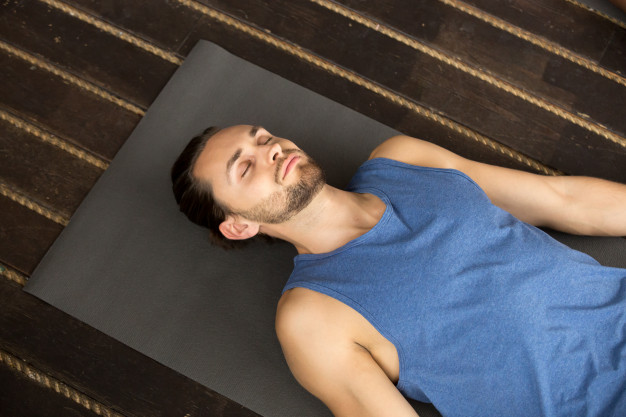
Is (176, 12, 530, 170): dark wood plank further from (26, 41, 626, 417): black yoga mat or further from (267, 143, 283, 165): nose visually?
(267, 143, 283, 165): nose

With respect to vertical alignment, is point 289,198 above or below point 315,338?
above

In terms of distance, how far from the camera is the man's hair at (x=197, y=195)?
1603 mm

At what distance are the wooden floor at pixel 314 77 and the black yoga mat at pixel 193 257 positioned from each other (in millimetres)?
124

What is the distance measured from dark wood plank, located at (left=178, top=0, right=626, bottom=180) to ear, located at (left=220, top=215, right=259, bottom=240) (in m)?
1.03

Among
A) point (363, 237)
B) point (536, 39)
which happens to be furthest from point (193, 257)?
point (536, 39)

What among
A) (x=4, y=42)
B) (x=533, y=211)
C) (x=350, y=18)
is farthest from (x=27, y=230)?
(x=533, y=211)

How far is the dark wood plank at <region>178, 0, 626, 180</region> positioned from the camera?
2117 mm

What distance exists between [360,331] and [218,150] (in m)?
0.74

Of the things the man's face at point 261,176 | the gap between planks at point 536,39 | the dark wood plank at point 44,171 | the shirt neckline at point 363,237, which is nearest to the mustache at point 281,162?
the man's face at point 261,176

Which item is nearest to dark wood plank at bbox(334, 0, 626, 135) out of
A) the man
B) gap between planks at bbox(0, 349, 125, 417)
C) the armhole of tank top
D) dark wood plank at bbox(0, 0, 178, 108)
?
the man

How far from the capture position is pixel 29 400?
1770 millimetres

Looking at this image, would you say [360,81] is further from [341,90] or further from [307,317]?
[307,317]

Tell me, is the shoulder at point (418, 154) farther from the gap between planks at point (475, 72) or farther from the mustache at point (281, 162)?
the gap between planks at point (475, 72)

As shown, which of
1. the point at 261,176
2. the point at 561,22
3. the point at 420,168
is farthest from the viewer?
the point at 561,22
